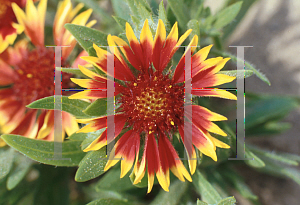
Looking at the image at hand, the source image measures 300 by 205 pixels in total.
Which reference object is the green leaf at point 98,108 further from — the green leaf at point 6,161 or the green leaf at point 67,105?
the green leaf at point 6,161

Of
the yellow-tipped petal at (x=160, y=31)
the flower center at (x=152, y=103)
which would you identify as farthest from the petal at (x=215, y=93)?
the yellow-tipped petal at (x=160, y=31)

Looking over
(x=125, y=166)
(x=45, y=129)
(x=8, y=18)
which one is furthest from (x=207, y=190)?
(x=8, y=18)

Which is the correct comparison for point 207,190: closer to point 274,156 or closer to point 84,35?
point 274,156

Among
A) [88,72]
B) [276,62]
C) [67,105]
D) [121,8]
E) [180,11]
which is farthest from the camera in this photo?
[276,62]

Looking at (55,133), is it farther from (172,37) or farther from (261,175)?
(261,175)

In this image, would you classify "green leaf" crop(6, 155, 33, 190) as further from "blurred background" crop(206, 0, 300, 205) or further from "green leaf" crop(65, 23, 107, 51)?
"blurred background" crop(206, 0, 300, 205)
